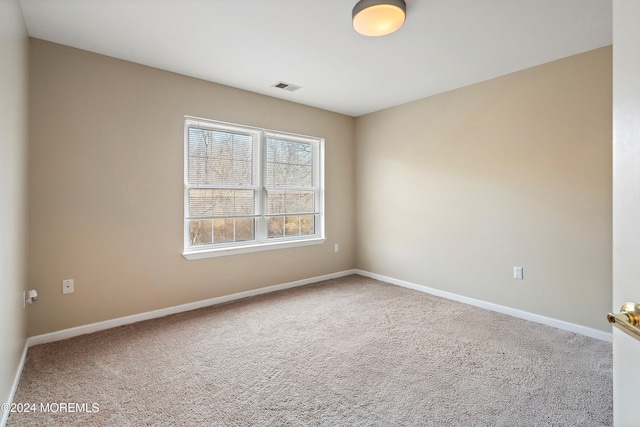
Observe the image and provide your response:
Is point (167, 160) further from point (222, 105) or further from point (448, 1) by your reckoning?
point (448, 1)

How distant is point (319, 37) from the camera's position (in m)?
2.50

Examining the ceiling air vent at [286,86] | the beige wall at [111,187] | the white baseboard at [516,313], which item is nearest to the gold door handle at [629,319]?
the white baseboard at [516,313]

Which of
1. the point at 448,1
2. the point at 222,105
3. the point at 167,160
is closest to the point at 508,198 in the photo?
the point at 448,1

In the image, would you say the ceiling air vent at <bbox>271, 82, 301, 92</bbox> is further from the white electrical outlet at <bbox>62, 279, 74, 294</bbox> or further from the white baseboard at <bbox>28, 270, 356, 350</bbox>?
the white electrical outlet at <bbox>62, 279, 74, 294</bbox>

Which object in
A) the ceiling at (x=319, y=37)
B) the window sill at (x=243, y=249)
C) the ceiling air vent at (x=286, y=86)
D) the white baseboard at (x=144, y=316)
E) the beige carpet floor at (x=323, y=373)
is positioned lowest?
the beige carpet floor at (x=323, y=373)

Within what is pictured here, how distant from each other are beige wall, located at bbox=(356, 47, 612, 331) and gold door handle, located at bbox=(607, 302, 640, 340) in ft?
8.89

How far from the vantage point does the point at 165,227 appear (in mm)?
3160

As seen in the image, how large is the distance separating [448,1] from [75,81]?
298 centimetres

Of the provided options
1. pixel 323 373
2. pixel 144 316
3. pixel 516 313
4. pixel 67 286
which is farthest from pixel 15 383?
pixel 516 313

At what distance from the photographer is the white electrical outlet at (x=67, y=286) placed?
2.63 meters

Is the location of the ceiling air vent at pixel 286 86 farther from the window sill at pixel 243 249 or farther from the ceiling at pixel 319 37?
the window sill at pixel 243 249

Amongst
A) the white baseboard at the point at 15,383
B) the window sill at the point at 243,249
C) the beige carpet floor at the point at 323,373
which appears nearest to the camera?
the white baseboard at the point at 15,383

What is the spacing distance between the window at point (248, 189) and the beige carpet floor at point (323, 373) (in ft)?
3.17

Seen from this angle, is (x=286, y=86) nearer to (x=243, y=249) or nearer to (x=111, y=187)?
(x=243, y=249)
